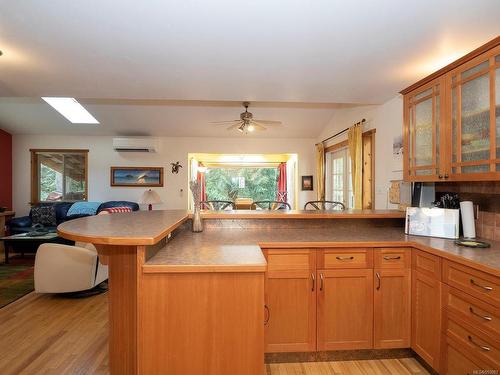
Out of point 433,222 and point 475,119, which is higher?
point 475,119

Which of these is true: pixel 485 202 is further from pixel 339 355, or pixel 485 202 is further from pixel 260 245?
pixel 260 245

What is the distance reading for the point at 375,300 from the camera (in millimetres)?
2133

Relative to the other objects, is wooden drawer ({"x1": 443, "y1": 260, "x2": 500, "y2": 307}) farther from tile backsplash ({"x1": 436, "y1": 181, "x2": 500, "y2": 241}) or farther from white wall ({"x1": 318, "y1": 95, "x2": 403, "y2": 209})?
white wall ({"x1": 318, "y1": 95, "x2": 403, "y2": 209})

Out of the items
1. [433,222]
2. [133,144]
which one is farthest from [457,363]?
[133,144]

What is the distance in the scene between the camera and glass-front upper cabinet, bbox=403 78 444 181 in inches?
86.5

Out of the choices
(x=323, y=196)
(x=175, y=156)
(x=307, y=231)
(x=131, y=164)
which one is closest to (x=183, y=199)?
(x=175, y=156)

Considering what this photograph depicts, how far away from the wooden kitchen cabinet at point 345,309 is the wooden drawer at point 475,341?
20.3 inches

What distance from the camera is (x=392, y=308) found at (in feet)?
7.02

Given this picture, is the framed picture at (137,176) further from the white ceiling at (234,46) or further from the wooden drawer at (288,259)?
the wooden drawer at (288,259)

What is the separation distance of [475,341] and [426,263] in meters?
0.52

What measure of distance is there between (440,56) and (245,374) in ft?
8.38

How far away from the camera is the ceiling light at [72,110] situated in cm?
532

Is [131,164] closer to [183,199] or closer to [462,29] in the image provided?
[183,199]

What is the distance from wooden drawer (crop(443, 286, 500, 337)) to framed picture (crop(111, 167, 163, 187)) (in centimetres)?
580
